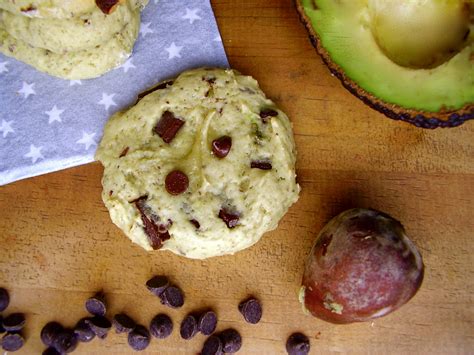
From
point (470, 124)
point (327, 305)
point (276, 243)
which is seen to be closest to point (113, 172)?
point (276, 243)

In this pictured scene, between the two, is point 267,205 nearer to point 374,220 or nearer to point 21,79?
point 374,220

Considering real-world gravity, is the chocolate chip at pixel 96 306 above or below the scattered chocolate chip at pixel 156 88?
below

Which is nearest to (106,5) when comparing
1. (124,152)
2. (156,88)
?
(156,88)

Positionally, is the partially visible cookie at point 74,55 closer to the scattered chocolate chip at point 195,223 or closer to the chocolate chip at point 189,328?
the scattered chocolate chip at point 195,223

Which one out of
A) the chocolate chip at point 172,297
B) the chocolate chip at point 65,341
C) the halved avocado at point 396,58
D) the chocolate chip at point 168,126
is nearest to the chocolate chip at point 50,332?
the chocolate chip at point 65,341

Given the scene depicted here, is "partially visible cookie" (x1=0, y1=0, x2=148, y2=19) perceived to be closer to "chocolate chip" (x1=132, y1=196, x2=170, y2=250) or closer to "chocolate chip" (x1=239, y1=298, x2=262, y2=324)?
"chocolate chip" (x1=132, y1=196, x2=170, y2=250)

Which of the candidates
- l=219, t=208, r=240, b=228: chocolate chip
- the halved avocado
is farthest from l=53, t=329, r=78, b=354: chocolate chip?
the halved avocado
